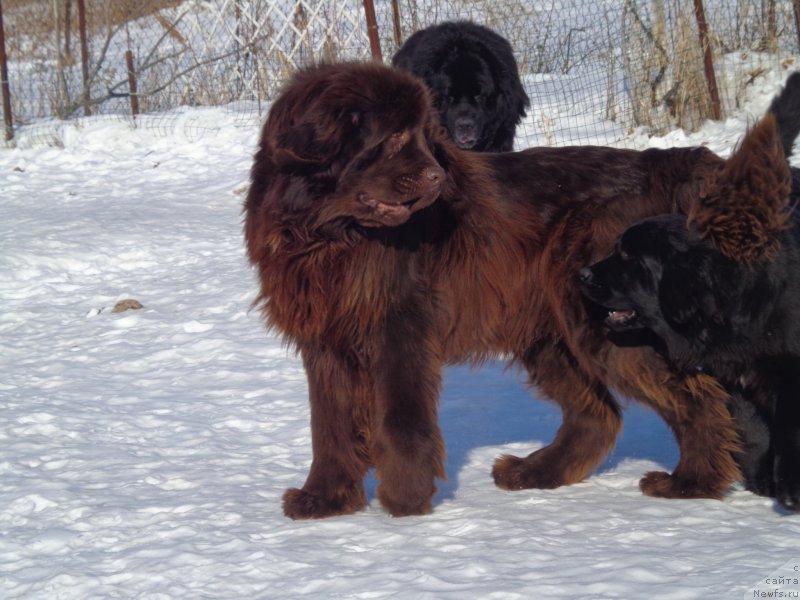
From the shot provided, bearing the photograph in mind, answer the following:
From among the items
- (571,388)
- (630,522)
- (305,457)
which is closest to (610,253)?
(571,388)

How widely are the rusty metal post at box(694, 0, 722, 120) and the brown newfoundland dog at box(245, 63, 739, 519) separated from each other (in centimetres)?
611

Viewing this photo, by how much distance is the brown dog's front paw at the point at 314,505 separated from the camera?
11.6 ft

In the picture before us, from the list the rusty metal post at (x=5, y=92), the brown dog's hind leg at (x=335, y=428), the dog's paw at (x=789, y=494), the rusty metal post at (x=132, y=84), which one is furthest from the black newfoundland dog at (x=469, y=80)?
the rusty metal post at (x=132, y=84)

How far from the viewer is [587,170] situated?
3.87 m

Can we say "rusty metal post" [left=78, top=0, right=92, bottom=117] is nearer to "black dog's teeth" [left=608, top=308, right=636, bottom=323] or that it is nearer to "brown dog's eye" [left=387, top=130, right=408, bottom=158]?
"brown dog's eye" [left=387, top=130, right=408, bottom=158]

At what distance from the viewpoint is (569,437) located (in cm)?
405

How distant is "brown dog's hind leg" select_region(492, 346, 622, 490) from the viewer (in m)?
3.95

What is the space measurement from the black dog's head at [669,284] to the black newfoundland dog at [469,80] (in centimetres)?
293

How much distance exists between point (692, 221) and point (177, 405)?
122 inches

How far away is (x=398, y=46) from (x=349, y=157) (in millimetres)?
7471

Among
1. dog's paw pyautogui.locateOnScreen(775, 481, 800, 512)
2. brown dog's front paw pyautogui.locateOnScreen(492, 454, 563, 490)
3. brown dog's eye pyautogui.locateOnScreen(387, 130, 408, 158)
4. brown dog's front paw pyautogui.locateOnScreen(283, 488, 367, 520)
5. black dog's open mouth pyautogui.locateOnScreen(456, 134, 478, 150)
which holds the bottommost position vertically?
brown dog's front paw pyautogui.locateOnScreen(492, 454, 563, 490)

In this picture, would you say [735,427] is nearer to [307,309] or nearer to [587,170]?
[587,170]

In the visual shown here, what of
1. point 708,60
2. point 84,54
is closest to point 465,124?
point 708,60

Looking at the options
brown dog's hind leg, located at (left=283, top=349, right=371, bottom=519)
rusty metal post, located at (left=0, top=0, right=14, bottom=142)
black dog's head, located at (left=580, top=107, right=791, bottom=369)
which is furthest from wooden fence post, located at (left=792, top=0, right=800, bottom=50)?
rusty metal post, located at (left=0, top=0, right=14, bottom=142)
